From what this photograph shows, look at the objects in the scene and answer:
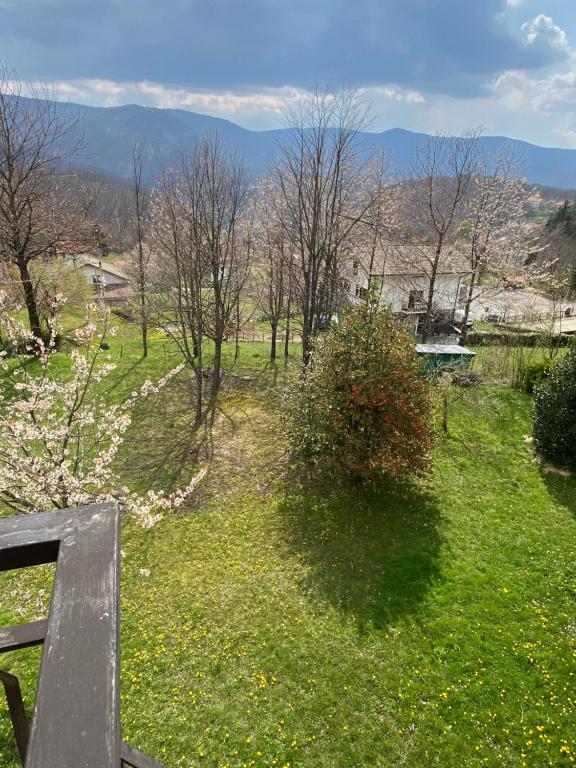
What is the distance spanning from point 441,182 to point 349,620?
19168 mm

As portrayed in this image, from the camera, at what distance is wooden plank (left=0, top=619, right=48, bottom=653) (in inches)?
73.5

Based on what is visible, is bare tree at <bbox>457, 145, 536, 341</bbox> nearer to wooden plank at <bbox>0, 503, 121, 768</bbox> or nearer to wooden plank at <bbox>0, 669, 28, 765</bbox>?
wooden plank at <bbox>0, 669, 28, 765</bbox>

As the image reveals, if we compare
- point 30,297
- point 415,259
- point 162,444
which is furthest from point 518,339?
point 30,297

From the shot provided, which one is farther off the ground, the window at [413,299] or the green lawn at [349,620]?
the window at [413,299]

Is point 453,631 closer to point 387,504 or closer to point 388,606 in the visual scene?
point 388,606

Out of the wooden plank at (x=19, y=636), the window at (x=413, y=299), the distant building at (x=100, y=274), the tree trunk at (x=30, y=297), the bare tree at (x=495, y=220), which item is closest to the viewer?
the wooden plank at (x=19, y=636)

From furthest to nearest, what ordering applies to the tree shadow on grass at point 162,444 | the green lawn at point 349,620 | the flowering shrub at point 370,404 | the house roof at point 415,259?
the house roof at point 415,259
the tree shadow on grass at point 162,444
the flowering shrub at point 370,404
the green lawn at point 349,620

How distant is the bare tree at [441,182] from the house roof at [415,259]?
35.3 inches

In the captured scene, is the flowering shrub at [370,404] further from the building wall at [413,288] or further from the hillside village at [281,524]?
the building wall at [413,288]

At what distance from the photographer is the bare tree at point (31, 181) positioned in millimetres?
15906

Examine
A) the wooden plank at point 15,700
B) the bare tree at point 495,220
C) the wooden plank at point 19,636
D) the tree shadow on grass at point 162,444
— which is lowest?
the tree shadow on grass at point 162,444

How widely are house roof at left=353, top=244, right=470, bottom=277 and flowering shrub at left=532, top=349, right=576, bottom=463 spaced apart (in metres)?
11.4

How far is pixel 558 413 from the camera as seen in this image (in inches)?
450

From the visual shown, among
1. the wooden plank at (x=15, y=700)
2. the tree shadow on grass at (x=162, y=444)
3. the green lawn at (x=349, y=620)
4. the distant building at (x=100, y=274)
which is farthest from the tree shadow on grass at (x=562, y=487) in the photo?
the distant building at (x=100, y=274)
